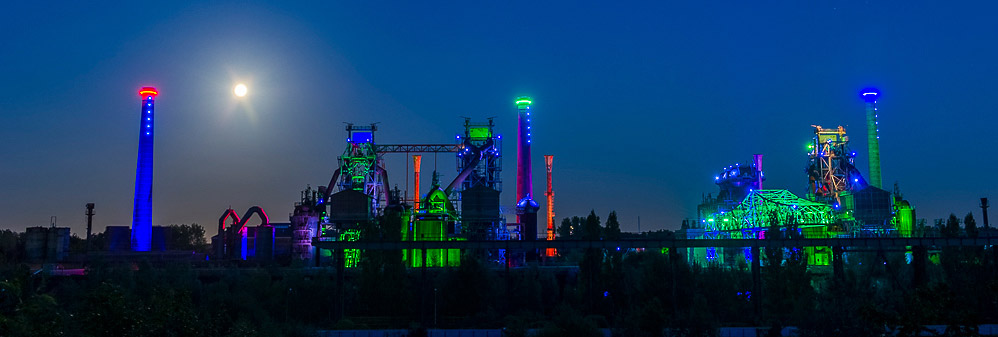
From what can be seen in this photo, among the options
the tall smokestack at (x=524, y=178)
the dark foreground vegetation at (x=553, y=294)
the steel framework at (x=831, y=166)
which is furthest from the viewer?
the steel framework at (x=831, y=166)

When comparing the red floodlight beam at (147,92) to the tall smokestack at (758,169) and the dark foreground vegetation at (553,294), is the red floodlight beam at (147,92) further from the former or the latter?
the tall smokestack at (758,169)

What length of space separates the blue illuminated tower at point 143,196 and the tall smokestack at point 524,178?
53187 millimetres

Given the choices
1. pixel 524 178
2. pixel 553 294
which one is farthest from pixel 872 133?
pixel 553 294

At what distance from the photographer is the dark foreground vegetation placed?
47438 millimetres

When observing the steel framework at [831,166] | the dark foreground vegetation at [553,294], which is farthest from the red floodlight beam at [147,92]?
the steel framework at [831,166]

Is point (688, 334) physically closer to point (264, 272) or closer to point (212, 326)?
point (212, 326)

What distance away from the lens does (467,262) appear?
215 ft

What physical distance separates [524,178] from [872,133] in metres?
59.0

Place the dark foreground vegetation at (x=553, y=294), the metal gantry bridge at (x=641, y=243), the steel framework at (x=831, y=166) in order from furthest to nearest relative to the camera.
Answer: the steel framework at (x=831, y=166), the metal gantry bridge at (x=641, y=243), the dark foreground vegetation at (x=553, y=294)

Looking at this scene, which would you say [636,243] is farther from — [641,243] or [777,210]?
[777,210]

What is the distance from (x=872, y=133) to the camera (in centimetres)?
12862

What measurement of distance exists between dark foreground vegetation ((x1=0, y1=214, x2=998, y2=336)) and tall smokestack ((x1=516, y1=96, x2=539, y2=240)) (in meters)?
26.9

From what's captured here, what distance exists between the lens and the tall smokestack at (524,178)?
350 ft

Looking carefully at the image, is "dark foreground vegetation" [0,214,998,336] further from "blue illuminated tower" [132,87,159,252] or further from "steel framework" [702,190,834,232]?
"blue illuminated tower" [132,87,159,252]
